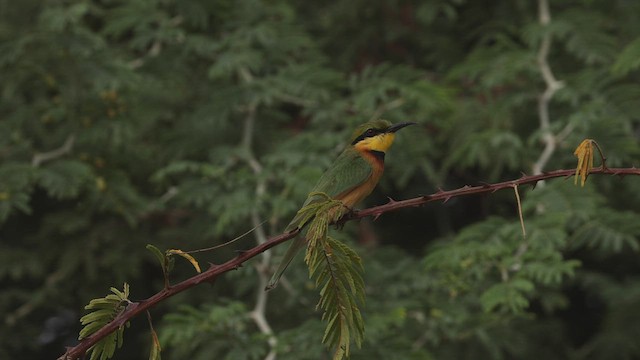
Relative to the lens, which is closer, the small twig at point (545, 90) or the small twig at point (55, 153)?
the small twig at point (545, 90)

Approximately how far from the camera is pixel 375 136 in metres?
3.15

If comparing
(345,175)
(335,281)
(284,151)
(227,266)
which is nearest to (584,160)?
(335,281)

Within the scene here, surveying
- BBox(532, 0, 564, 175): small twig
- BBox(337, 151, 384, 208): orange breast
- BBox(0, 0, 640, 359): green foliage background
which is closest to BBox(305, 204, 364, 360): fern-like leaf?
BBox(337, 151, 384, 208): orange breast

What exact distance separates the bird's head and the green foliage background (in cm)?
106

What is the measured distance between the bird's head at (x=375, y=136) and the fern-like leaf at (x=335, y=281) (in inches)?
62.0

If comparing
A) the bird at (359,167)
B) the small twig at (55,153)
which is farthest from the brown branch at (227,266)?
the small twig at (55,153)

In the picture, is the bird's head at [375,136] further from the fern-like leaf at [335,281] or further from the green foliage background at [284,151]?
the fern-like leaf at [335,281]

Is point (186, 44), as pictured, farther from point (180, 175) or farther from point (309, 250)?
point (309, 250)

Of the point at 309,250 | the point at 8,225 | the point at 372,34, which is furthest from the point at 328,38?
the point at 309,250

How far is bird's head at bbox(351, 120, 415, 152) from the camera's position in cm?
311

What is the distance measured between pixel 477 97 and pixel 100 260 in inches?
88.1

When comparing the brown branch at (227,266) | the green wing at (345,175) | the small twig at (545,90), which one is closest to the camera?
the brown branch at (227,266)

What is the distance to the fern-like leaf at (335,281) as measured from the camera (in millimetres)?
1478

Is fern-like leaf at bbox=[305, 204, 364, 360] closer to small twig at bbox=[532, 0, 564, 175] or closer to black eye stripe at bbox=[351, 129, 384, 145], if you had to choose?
black eye stripe at bbox=[351, 129, 384, 145]
